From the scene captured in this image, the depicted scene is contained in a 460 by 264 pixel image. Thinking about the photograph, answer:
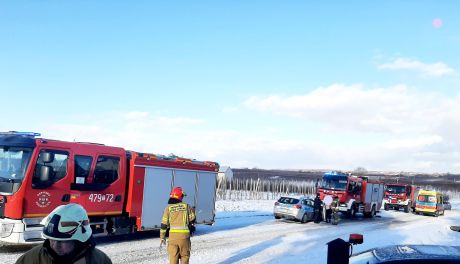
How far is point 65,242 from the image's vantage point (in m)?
2.81

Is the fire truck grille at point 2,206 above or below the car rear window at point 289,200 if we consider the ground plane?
above

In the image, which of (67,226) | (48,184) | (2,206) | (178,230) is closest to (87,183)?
(48,184)

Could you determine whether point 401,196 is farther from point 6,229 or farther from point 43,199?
point 6,229

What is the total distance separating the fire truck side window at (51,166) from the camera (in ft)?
38.8

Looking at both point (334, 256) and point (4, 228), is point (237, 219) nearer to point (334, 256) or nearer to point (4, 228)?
point (4, 228)

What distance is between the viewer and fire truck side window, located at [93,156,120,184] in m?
13.3

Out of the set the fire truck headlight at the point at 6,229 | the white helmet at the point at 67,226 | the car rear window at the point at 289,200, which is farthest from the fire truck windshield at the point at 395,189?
the white helmet at the point at 67,226

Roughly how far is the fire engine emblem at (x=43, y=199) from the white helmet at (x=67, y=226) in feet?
31.5

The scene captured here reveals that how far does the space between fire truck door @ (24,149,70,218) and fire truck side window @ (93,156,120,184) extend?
1.00m

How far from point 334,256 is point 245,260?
319 inches

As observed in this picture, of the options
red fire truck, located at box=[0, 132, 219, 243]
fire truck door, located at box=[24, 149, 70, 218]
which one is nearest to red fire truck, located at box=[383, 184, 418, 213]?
red fire truck, located at box=[0, 132, 219, 243]

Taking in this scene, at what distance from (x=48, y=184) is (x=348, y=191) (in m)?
21.8

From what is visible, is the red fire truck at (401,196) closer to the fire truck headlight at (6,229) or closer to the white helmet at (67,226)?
the fire truck headlight at (6,229)

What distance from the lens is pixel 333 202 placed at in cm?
2580
